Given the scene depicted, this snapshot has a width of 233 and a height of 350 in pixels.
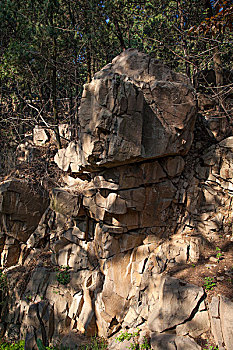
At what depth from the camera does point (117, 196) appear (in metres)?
6.79

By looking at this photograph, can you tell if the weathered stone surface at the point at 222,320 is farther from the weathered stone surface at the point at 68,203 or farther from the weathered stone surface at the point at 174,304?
the weathered stone surface at the point at 68,203

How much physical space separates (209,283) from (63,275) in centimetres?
467

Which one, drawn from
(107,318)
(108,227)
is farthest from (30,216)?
(107,318)

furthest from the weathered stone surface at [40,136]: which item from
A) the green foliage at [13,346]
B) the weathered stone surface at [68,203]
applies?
the green foliage at [13,346]

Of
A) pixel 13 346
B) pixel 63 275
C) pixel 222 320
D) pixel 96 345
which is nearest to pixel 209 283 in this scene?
pixel 222 320

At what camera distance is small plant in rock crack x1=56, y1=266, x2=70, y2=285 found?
311 inches

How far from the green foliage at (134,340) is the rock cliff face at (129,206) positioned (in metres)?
0.22

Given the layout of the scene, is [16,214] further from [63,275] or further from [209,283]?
[209,283]

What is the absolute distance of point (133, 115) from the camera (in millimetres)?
6336

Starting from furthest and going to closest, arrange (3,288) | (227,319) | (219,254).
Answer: (3,288)
(219,254)
(227,319)

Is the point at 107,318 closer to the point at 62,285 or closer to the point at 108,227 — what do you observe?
the point at 62,285

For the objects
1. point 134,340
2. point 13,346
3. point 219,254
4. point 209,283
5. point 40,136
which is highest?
point 40,136

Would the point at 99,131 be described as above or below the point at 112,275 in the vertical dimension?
above

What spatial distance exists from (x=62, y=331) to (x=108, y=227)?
11.7 feet
